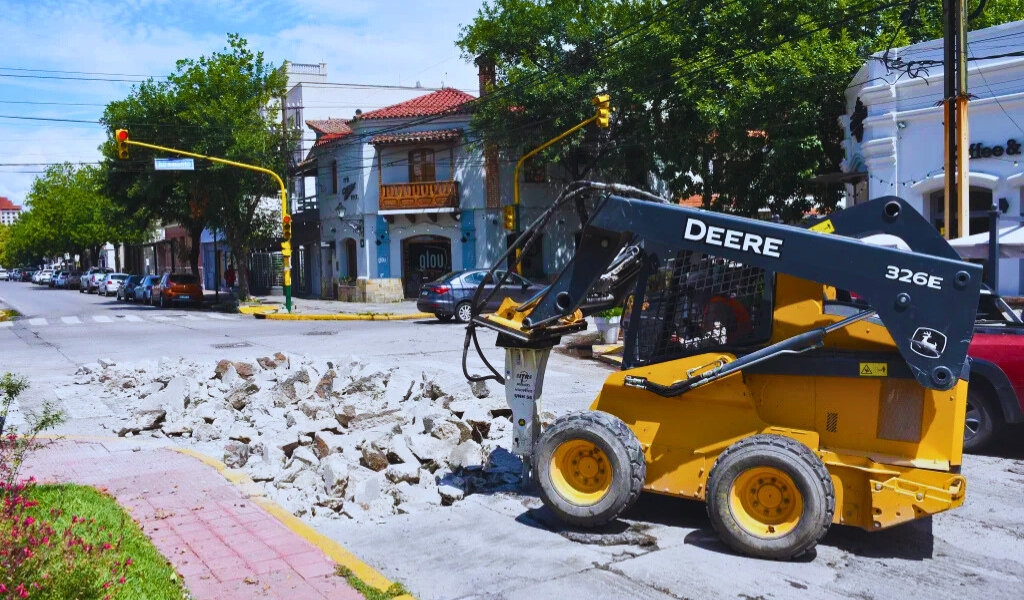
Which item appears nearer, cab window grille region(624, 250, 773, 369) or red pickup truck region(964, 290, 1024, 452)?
cab window grille region(624, 250, 773, 369)

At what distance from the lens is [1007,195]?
57.9 ft

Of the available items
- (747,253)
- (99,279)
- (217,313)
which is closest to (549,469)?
(747,253)

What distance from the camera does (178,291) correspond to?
129 ft

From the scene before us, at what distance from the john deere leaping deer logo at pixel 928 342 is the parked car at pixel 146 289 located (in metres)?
41.1

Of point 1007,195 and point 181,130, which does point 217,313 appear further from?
point 1007,195

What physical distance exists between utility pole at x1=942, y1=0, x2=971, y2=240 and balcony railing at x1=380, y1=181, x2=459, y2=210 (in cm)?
2513

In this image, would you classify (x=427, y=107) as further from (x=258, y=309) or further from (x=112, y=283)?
(x=112, y=283)

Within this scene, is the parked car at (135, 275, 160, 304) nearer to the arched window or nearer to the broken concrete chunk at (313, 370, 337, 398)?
the arched window

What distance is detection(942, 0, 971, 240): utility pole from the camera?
13.2 metres

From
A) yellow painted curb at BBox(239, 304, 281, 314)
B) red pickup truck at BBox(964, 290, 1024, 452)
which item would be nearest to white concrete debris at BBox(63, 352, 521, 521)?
red pickup truck at BBox(964, 290, 1024, 452)

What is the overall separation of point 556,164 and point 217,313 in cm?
1448

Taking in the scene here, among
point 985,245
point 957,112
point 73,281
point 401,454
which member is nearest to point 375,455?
point 401,454

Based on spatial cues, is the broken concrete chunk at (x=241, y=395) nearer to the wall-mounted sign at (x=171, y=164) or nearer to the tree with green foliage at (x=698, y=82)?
the tree with green foliage at (x=698, y=82)

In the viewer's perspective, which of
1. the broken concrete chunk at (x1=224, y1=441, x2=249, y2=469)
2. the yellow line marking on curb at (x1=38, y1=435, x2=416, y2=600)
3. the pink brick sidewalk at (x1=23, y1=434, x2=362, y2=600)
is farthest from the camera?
the broken concrete chunk at (x1=224, y1=441, x2=249, y2=469)
